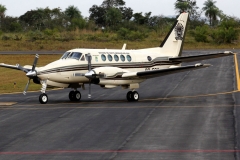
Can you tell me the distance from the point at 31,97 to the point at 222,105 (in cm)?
1159

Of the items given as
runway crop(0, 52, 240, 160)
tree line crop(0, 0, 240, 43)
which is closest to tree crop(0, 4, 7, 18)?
tree line crop(0, 0, 240, 43)

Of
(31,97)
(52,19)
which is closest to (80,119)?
(31,97)

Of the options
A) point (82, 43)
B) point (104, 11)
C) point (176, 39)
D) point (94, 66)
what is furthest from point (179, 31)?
point (104, 11)

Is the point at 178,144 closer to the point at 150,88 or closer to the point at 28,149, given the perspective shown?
the point at 28,149

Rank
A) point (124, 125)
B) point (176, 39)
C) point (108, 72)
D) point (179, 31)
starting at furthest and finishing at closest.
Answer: point (179, 31), point (176, 39), point (108, 72), point (124, 125)

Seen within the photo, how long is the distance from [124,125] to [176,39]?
12948mm

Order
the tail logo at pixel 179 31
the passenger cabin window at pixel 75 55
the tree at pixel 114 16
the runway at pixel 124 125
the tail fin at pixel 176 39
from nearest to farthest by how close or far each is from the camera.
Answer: the runway at pixel 124 125 < the passenger cabin window at pixel 75 55 < the tail fin at pixel 176 39 < the tail logo at pixel 179 31 < the tree at pixel 114 16

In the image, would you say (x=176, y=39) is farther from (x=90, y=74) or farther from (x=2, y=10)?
(x=2, y=10)

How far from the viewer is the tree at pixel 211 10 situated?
13638cm

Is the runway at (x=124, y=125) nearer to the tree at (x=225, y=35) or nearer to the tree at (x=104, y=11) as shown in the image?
the tree at (x=225, y=35)

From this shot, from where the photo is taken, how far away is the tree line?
9494cm

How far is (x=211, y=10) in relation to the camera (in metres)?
136

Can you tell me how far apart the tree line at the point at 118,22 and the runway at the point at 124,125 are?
197 ft

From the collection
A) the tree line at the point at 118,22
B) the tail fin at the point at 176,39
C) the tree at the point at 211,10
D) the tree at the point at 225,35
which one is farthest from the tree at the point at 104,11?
the tail fin at the point at 176,39
